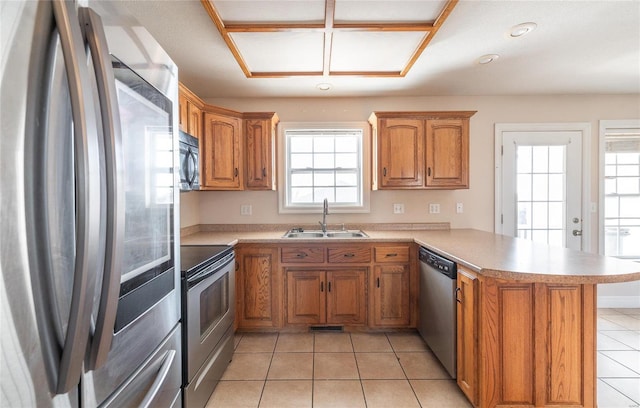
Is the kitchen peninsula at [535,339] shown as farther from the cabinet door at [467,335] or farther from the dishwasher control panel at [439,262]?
the dishwasher control panel at [439,262]

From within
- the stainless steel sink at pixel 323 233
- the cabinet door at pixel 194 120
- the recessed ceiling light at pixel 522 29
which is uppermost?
the recessed ceiling light at pixel 522 29

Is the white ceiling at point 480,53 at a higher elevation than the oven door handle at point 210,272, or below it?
higher

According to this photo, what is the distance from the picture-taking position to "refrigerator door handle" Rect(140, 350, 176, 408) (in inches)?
39.6

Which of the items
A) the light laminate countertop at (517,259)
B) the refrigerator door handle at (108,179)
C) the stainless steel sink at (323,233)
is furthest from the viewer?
the stainless steel sink at (323,233)

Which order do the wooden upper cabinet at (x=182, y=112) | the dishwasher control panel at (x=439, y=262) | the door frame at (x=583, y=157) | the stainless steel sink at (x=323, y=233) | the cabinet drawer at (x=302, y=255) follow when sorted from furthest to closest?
the door frame at (x=583, y=157), the stainless steel sink at (x=323, y=233), the cabinet drawer at (x=302, y=255), the wooden upper cabinet at (x=182, y=112), the dishwasher control panel at (x=439, y=262)

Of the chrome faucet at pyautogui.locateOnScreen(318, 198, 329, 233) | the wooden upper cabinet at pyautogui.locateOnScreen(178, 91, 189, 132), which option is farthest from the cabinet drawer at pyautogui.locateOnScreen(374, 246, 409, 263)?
the wooden upper cabinet at pyautogui.locateOnScreen(178, 91, 189, 132)

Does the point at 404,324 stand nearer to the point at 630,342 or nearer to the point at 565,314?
the point at 565,314

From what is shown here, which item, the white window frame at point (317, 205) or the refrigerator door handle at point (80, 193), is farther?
the white window frame at point (317, 205)

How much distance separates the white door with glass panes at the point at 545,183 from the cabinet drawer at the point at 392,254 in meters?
1.45

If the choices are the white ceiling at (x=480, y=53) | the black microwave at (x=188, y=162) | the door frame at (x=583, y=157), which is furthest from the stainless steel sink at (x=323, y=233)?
the door frame at (x=583, y=157)

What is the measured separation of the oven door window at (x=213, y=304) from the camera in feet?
5.62

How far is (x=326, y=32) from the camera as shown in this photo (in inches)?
75.2

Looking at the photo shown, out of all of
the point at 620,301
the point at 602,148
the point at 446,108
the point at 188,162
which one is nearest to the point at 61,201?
the point at 188,162

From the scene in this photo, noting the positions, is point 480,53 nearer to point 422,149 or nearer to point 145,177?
point 422,149
